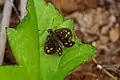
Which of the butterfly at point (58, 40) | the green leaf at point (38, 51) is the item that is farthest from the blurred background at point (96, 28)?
the green leaf at point (38, 51)

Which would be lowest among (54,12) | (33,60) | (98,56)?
(98,56)

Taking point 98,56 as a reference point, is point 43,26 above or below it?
above

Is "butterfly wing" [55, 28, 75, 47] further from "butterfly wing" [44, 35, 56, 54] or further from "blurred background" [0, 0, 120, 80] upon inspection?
"blurred background" [0, 0, 120, 80]

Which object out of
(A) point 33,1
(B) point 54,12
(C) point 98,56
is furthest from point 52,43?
(C) point 98,56

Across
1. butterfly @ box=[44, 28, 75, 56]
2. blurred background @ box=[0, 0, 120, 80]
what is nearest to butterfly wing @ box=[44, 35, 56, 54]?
butterfly @ box=[44, 28, 75, 56]

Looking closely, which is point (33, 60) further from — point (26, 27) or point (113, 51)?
point (113, 51)

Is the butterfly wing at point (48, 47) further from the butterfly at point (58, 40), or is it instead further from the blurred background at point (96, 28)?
the blurred background at point (96, 28)

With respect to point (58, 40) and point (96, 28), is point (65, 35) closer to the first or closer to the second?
point (58, 40)

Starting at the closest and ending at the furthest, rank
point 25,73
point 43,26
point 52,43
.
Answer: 1. point 25,73
2. point 43,26
3. point 52,43
